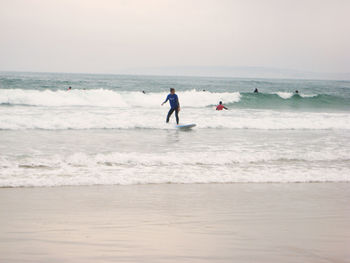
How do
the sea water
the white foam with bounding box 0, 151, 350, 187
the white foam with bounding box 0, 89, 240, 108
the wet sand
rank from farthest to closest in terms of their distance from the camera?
1. the white foam with bounding box 0, 89, 240, 108
2. the sea water
3. the white foam with bounding box 0, 151, 350, 187
4. the wet sand

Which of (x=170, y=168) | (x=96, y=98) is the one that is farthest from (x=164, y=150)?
(x=96, y=98)

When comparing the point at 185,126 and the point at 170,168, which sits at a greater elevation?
the point at 185,126

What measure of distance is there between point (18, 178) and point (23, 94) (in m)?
21.0

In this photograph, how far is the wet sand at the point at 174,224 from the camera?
366 centimetres

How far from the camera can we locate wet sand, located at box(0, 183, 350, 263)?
3.66 metres

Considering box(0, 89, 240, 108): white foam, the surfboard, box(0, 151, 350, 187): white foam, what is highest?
box(0, 89, 240, 108): white foam

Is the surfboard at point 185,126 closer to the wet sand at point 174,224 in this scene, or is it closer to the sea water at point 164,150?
the sea water at point 164,150

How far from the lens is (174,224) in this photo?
456 cm

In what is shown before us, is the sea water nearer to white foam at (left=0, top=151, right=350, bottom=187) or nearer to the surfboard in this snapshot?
white foam at (left=0, top=151, right=350, bottom=187)

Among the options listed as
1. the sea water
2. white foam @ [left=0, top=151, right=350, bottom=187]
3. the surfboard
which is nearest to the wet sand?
white foam @ [left=0, top=151, right=350, bottom=187]

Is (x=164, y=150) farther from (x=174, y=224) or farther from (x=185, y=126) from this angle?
(x=174, y=224)

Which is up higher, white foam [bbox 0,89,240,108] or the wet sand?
white foam [bbox 0,89,240,108]

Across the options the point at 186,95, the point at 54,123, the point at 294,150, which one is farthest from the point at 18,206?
the point at 186,95

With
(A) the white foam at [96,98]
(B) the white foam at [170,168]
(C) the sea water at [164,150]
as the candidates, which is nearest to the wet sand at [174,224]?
(B) the white foam at [170,168]
